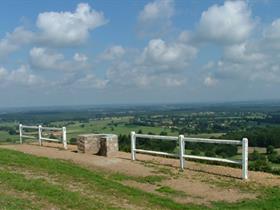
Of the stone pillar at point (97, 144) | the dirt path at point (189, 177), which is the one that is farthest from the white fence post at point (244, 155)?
the stone pillar at point (97, 144)

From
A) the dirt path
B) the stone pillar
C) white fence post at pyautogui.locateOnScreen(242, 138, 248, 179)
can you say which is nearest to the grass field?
the dirt path

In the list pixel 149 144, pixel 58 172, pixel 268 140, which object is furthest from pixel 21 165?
pixel 268 140

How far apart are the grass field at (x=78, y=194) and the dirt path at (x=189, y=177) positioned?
1.32ft

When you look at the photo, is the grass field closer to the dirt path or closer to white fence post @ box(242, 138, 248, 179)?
the dirt path

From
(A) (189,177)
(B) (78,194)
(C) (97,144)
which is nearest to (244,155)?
(A) (189,177)

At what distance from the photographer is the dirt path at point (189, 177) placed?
11.6 m

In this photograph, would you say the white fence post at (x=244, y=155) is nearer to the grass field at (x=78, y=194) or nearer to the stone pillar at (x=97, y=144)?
the grass field at (x=78, y=194)

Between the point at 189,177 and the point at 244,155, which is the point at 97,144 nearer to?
the point at 189,177

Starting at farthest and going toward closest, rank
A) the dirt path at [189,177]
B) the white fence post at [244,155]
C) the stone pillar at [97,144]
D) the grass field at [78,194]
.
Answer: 1. the stone pillar at [97,144]
2. the white fence post at [244,155]
3. the dirt path at [189,177]
4. the grass field at [78,194]

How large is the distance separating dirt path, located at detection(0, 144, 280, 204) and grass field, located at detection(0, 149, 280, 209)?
1.32 ft

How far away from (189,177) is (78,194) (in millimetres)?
4348

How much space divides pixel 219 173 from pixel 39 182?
5.68 meters

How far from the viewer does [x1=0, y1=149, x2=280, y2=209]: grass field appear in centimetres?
964

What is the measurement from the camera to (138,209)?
9539 millimetres
